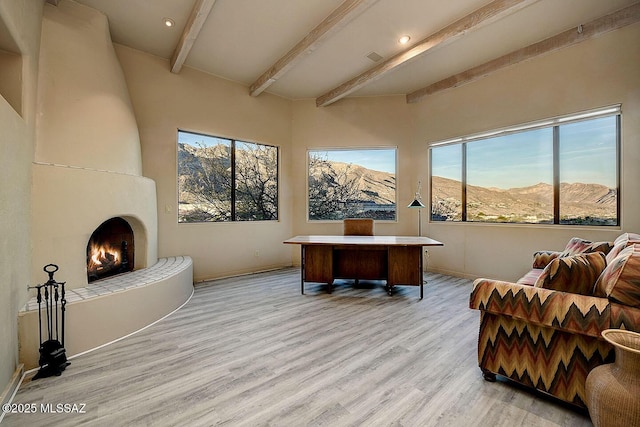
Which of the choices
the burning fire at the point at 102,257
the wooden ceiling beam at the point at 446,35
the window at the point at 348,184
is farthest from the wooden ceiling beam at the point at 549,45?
the burning fire at the point at 102,257

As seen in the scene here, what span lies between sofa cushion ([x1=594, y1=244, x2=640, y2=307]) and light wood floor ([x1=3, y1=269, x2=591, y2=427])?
72 centimetres

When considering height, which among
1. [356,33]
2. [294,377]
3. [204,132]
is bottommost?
[294,377]

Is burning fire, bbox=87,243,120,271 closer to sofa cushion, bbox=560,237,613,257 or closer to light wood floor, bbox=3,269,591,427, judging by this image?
light wood floor, bbox=3,269,591,427

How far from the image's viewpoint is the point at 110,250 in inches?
126

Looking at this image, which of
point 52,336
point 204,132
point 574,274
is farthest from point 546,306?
point 204,132

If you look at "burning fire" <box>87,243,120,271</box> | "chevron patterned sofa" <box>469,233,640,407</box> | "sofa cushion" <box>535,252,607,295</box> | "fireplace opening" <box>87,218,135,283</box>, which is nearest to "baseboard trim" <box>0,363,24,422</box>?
"fireplace opening" <box>87,218,135,283</box>

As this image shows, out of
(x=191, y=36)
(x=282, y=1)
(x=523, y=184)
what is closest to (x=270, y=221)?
(x=191, y=36)

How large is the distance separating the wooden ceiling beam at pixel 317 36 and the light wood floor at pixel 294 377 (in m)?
3.23

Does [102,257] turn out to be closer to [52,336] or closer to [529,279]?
[52,336]

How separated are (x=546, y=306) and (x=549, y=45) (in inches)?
149

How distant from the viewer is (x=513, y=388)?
6.03 ft

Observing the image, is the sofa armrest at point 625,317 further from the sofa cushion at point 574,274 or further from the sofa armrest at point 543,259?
the sofa armrest at point 543,259

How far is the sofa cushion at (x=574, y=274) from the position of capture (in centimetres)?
169

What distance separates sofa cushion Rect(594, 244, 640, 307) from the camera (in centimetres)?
146
